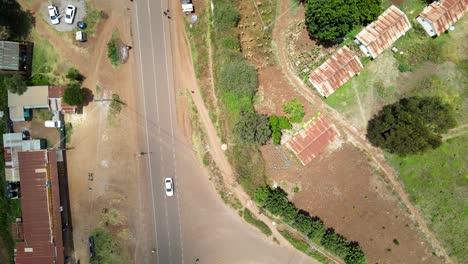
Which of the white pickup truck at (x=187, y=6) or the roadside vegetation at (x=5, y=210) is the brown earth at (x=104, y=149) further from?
the roadside vegetation at (x=5, y=210)

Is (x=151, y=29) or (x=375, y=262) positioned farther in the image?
(x=151, y=29)

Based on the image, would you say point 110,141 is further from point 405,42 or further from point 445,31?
point 445,31

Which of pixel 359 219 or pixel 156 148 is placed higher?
pixel 156 148

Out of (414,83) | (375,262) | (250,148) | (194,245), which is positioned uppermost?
(414,83)

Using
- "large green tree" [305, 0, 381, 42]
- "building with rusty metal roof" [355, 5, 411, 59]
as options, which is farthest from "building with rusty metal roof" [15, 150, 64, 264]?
"building with rusty metal roof" [355, 5, 411, 59]

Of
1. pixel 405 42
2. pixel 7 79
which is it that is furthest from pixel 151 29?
pixel 405 42

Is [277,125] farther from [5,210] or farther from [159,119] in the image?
[5,210]
